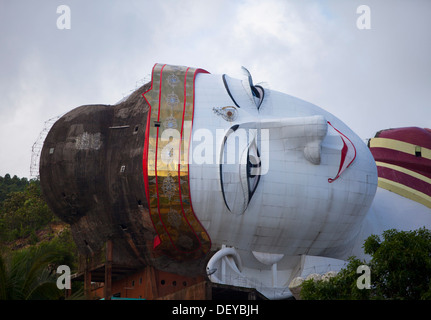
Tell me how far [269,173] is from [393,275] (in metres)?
11.2

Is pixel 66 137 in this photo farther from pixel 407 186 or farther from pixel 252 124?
pixel 407 186

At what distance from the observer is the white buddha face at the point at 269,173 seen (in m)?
31.2

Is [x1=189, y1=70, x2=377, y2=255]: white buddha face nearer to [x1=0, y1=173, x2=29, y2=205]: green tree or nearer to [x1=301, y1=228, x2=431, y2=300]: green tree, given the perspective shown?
[x1=301, y1=228, x2=431, y2=300]: green tree

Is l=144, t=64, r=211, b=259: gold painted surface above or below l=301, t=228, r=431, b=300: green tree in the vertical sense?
above

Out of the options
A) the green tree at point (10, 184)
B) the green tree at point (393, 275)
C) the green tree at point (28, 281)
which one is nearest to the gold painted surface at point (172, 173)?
the green tree at point (28, 281)

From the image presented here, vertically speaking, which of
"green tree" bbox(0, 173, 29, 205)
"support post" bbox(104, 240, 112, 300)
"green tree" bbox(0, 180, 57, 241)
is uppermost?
"green tree" bbox(0, 173, 29, 205)

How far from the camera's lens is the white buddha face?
31.2m

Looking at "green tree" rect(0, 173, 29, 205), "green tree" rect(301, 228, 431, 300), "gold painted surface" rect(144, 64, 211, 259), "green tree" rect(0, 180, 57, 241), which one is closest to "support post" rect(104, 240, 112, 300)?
"gold painted surface" rect(144, 64, 211, 259)

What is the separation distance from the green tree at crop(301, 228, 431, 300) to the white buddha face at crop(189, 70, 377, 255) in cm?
924

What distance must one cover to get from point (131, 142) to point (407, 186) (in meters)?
18.6

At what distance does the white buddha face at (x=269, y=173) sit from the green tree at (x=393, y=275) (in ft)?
30.3

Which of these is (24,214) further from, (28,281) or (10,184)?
(28,281)

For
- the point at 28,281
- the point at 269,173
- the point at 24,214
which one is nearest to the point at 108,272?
the point at 28,281
